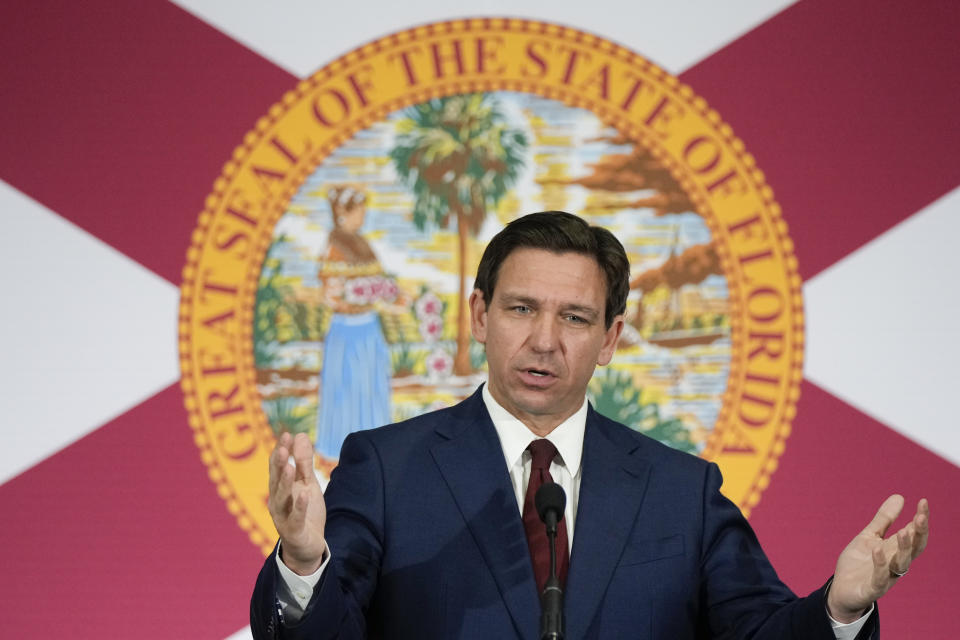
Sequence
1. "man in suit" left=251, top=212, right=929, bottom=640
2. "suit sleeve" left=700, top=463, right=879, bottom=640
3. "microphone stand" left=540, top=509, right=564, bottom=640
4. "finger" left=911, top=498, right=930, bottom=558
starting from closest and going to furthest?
"microphone stand" left=540, top=509, right=564, bottom=640 → "finger" left=911, top=498, right=930, bottom=558 → "man in suit" left=251, top=212, right=929, bottom=640 → "suit sleeve" left=700, top=463, right=879, bottom=640

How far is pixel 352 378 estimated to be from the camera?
9.82 ft

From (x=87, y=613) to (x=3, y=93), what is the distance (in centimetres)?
151

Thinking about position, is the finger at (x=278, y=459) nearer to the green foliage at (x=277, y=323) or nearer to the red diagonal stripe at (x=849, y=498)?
the green foliage at (x=277, y=323)

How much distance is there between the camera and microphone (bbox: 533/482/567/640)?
52.7 inches

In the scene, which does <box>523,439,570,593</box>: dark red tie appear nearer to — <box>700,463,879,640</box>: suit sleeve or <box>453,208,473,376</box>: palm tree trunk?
<box>700,463,879,640</box>: suit sleeve

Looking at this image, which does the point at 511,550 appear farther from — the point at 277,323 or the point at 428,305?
the point at 277,323

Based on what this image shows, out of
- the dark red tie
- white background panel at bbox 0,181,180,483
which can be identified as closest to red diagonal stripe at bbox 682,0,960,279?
the dark red tie

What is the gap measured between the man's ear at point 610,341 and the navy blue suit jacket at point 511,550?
0.56 feet

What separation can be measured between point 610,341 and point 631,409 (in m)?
0.96

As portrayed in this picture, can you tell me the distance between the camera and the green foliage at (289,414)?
9.85ft

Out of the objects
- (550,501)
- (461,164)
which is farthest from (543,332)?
(461,164)

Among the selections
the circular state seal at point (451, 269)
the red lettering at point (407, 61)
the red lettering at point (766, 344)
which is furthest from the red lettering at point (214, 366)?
the red lettering at point (766, 344)

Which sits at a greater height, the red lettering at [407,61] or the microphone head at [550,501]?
the red lettering at [407,61]

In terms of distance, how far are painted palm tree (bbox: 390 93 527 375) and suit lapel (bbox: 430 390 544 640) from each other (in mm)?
1104
